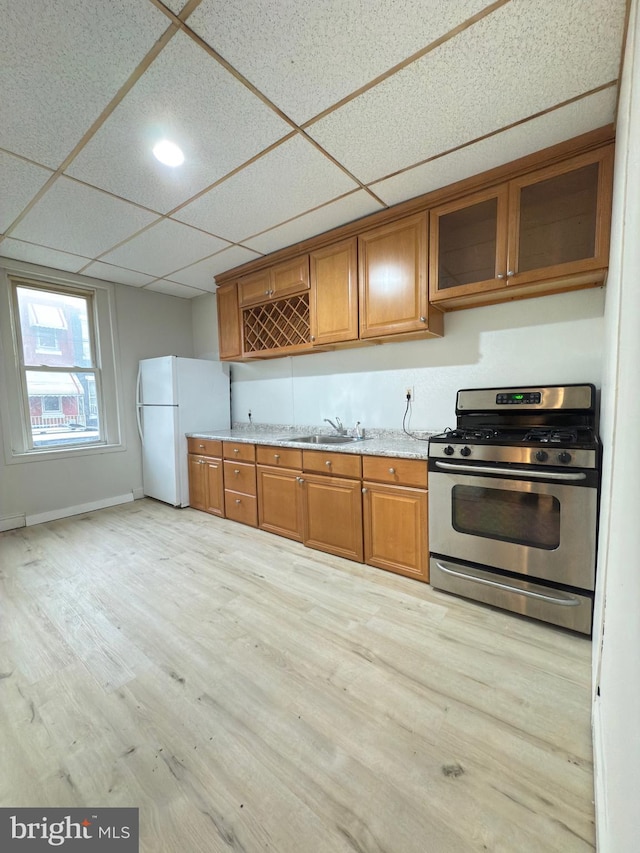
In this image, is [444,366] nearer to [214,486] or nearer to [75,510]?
[214,486]

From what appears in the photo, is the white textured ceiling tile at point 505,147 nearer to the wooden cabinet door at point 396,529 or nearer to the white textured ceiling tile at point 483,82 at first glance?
the white textured ceiling tile at point 483,82

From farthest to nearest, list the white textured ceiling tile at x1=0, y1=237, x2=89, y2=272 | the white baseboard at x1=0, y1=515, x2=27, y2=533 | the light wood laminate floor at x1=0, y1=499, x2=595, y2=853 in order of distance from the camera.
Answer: the white baseboard at x1=0, y1=515, x2=27, y2=533 → the white textured ceiling tile at x1=0, y1=237, x2=89, y2=272 → the light wood laminate floor at x1=0, y1=499, x2=595, y2=853

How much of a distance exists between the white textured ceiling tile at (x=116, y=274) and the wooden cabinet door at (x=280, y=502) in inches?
97.5

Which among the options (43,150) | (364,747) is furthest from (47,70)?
(364,747)

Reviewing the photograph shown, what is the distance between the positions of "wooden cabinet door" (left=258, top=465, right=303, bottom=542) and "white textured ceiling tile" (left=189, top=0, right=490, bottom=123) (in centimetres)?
229

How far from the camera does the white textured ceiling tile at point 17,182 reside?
193 cm

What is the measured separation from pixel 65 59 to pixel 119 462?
3.57 meters

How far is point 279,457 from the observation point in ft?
9.75

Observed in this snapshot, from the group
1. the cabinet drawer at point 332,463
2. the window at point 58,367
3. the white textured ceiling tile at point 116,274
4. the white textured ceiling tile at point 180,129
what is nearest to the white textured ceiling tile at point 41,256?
the white textured ceiling tile at point 116,274

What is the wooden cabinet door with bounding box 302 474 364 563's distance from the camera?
254 centimetres

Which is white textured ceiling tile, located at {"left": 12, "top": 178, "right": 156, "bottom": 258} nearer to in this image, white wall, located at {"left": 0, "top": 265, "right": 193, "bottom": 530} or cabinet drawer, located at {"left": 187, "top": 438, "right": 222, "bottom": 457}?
white wall, located at {"left": 0, "top": 265, "right": 193, "bottom": 530}

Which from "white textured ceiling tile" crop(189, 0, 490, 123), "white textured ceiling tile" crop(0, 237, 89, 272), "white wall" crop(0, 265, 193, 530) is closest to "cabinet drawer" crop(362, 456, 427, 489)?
"white textured ceiling tile" crop(189, 0, 490, 123)

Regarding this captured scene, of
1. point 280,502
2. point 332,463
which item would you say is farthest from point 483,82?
point 280,502

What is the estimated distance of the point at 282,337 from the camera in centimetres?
333
